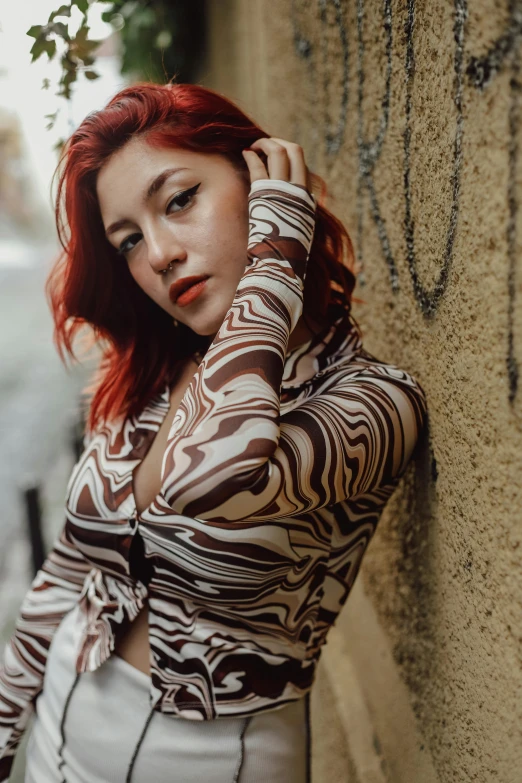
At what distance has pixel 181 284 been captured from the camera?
1385 millimetres

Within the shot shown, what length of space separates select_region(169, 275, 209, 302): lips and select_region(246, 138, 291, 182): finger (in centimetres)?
24

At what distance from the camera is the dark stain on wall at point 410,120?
0.83 meters

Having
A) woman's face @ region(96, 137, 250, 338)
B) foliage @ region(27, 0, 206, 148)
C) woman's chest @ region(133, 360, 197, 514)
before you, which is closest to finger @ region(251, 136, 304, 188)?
woman's face @ region(96, 137, 250, 338)

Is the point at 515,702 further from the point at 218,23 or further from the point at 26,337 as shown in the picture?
the point at 26,337

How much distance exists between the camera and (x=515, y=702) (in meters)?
0.99

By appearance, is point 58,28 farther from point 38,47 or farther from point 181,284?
point 181,284

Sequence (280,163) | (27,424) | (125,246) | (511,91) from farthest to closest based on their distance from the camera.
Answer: (27,424) → (125,246) → (280,163) → (511,91)

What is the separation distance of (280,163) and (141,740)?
46.4 inches

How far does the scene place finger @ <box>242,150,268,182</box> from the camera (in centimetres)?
135

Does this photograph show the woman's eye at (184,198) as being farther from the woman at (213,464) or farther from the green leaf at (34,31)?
the green leaf at (34,31)

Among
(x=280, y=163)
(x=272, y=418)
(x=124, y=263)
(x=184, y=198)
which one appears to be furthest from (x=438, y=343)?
(x=124, y=263)

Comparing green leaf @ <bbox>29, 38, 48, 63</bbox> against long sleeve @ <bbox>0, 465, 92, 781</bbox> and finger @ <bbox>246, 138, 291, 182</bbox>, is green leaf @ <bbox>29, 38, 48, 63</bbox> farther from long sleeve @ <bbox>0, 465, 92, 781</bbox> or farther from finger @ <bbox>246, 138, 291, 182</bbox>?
long sleeve @ <bbox>0, 465, 92, 781</bbox>

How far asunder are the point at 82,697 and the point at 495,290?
4.02 feet

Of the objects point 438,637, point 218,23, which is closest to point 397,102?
point 438,637
